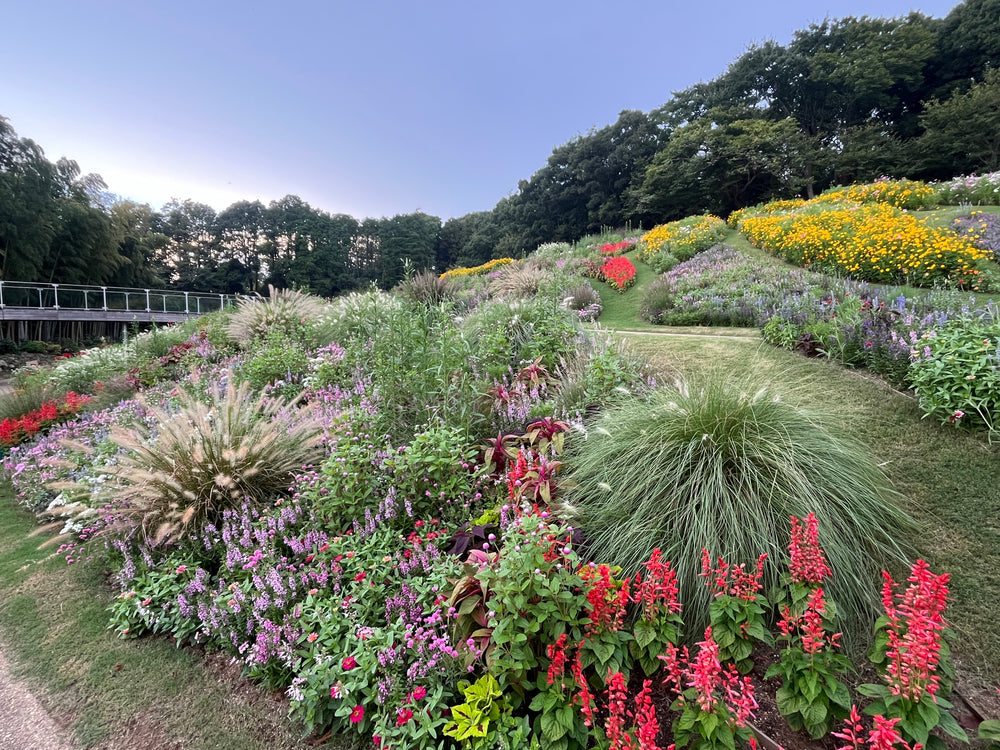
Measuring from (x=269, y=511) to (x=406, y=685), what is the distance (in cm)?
156

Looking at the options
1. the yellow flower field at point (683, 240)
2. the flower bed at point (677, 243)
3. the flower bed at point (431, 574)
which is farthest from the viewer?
the yellow flower field at point (683, 240)

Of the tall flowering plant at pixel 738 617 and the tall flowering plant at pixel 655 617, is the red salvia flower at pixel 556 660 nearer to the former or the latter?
the tall flowering plant at pixel 655 617

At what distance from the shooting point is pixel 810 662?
4.45 ft

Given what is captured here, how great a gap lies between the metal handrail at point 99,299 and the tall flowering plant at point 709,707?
15.2m

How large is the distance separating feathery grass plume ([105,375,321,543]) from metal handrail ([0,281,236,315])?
12.1m

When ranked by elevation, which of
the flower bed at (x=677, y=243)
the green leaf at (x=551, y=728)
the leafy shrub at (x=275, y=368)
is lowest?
the green leaf at (x=551, y=728)

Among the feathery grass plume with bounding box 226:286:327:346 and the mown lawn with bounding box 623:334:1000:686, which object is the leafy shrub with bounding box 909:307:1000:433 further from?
the feathery grass plume with bounding box 226:286:327:346

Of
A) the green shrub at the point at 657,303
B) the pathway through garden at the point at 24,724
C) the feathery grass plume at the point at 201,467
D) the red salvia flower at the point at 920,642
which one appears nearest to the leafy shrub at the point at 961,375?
the red salvia flower at the point at 920,642

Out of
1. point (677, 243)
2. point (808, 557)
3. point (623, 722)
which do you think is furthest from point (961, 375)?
point (677, 243)

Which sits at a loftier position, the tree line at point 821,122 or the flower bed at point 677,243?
the tree line at point 821,122

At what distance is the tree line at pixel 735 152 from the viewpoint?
2145 centimetres

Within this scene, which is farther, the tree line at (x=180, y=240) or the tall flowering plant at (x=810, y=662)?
the tree line at (x=180, y=240)

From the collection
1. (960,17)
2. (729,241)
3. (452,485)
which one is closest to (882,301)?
(452,485)

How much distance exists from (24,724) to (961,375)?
512 centimetres
